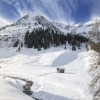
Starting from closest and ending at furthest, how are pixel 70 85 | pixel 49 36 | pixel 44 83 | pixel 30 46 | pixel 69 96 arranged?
1. pixel 69 96
2. pixel 70 85
3. pixel 44 83
4. pixel 30 46
5. pixel 49 36

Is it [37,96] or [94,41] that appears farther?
[37,96]

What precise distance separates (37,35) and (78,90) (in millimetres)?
114065

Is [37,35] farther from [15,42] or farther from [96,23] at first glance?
[96,23]

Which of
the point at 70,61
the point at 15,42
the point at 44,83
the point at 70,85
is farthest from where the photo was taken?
the point at 15,42

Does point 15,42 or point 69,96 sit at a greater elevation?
point 15,42

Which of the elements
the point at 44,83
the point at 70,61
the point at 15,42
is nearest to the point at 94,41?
the point at 44,83

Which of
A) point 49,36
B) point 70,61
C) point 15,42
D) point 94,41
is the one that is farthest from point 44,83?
point 15,42

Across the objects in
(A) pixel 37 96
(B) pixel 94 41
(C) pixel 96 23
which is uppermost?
(C) pixel 96 23

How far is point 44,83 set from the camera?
140 ft

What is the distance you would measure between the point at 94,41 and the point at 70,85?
21439mm

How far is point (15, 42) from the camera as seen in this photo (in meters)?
156

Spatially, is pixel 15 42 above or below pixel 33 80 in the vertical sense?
above

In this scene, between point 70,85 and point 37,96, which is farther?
point 70,85

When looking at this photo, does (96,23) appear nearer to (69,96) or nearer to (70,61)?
(69,96)
